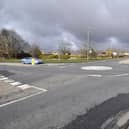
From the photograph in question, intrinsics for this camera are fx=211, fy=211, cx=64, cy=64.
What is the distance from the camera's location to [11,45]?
6250 centimetres

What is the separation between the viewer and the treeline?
203 feet

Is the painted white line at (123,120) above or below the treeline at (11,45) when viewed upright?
below

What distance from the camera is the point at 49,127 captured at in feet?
16.9

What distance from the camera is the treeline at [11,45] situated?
61.9m

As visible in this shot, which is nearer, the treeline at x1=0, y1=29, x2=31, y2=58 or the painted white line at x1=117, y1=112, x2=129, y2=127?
the painted white line at x1=117, y1=112, x2=129, y2=127

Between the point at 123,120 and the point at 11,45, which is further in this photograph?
the point at 11,45

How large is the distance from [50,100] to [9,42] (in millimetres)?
57036

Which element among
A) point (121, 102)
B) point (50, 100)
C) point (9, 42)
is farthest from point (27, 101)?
point (9, 42)

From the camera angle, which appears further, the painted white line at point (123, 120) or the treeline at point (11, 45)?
the treeline at point (11, 45)

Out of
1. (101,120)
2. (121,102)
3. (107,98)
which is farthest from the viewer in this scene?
(107,98)

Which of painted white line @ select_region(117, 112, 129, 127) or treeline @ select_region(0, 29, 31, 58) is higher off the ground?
treeline @ select_region(0, 29, 31, 58)

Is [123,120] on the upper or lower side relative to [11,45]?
lower

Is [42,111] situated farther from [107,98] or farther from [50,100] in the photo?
[107,98]

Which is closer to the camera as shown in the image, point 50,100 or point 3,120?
point 3,120
